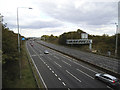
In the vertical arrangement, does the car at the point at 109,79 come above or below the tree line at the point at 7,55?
below

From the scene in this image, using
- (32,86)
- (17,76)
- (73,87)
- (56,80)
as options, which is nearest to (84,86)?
(73,87)

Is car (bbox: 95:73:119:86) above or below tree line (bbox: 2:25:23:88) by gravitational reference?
below

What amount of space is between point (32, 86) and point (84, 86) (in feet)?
21.0

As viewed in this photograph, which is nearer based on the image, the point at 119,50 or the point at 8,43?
the point at 8,43

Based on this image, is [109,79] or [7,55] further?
[7,55]

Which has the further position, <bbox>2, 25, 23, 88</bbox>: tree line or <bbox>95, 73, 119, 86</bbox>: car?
<bbox>95, 73, 119, 86</bbox>: car

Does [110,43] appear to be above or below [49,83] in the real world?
above

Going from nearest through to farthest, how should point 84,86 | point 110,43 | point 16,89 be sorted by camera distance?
point 16,89
point 84,86
point 110,43

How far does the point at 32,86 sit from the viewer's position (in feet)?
40.2

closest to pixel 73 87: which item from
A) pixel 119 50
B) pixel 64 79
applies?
pixel 64 79

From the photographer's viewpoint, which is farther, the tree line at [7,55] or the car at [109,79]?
the car at [109,79]

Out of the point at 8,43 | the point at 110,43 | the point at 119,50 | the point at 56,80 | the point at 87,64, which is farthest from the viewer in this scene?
the point at 110,43

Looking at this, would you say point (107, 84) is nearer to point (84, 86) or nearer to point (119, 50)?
point (84, 86)

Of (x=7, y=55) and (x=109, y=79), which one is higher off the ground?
(x=7, y=55)
